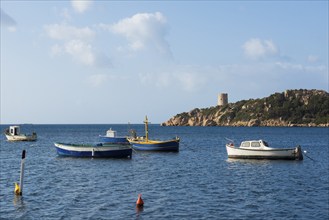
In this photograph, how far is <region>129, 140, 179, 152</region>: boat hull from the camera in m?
81.4

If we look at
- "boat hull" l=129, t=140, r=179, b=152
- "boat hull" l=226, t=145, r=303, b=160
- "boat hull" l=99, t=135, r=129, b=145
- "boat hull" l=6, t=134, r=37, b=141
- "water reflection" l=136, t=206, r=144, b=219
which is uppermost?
"boat hull" l=6, t=134, r=37, b=141

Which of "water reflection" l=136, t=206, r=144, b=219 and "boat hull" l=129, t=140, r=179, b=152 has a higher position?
"boat hull" l=129, t=140, r=179, b=152

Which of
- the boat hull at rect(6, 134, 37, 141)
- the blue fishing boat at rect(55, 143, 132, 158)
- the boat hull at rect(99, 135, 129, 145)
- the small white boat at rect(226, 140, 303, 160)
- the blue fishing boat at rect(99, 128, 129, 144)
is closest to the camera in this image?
the small white boat at rect(226, 140, 303, 160)

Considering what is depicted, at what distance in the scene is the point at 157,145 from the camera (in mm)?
81438

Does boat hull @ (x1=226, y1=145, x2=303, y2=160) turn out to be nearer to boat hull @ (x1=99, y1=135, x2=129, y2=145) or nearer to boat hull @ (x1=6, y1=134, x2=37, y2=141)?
boat hull @ (x1=99, y1=135, x2=129, y2=145)

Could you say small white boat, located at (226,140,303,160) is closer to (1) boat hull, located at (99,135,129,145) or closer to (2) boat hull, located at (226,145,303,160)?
(2) boat hull, located at (226,145,303,160)

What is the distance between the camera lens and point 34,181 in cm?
4559

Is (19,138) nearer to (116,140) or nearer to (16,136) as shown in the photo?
(16,136)

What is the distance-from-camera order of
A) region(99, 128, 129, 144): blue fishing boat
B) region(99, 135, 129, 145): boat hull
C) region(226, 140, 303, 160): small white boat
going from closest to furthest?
region(226, 140, 303, 160): small white boat, region(99, 135, 129, 145): boat hull, region(99, 128, 129, 144): blue fishing boat

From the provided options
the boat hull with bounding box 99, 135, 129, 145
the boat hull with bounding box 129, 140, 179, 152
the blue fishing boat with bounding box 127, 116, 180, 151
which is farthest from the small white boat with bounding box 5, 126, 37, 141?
the boat hull with bounding box 129, 140, 179, 152

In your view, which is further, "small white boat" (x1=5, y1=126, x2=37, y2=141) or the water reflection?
"small white boat" (x1=5, y1=126, x2=37, y2=141)

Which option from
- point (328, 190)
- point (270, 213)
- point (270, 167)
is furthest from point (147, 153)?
point (270, 213)

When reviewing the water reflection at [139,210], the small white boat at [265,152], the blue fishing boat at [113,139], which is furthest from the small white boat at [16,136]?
the water reflection at [139,210]

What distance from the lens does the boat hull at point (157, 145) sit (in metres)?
81.4
